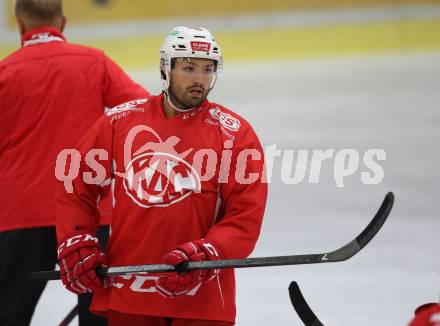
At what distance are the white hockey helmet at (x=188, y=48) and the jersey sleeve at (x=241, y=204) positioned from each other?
24cm

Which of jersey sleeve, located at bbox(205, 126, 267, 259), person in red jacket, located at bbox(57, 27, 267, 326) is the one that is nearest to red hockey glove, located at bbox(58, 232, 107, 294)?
person in red jacket, located at bbox(57, 27, 267, 326)

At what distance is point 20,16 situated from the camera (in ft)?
11.5

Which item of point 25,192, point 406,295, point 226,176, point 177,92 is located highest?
point 177,92

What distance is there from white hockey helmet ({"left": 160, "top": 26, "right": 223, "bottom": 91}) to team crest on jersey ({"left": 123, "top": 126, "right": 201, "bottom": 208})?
17 centimetres

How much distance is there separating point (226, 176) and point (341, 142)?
3.65m

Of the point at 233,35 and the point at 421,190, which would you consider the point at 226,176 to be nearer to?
the point at 421,190

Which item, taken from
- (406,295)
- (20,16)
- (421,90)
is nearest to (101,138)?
(20,16)

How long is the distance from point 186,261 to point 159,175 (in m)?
0.27

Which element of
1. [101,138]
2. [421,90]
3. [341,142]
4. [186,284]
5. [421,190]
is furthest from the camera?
[421,90]

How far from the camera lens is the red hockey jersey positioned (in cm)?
267

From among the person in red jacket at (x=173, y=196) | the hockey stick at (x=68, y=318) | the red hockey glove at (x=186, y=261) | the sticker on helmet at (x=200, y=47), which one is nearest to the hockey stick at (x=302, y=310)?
the person in red jacket at (x=173, y=196)

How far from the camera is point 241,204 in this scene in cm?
266

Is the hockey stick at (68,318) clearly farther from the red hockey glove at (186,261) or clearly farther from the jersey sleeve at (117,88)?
the red hockey glove at (186,261)

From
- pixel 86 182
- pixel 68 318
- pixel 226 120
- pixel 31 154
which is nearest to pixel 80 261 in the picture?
pixel 86 182
